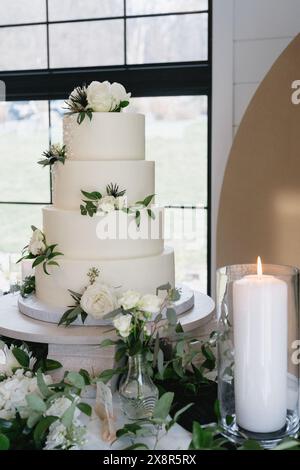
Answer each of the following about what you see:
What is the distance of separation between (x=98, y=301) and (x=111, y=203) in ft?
0.83

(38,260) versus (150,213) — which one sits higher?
(150,213)

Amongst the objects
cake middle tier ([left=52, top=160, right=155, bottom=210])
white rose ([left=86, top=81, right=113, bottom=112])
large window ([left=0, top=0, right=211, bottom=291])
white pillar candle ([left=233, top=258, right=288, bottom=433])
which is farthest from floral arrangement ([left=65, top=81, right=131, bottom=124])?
large window ([left=0, top=0, right=211, bottom=291])

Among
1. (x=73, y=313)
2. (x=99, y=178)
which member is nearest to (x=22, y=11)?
(x=99, y=178)

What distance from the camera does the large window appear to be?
2.71 m

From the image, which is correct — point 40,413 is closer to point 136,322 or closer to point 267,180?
point 136,322

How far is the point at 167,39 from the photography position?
2.72 metres

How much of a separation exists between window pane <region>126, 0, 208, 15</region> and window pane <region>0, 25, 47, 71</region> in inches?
18.1

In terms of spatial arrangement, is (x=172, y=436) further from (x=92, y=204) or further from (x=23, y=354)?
(x=92, y=204)

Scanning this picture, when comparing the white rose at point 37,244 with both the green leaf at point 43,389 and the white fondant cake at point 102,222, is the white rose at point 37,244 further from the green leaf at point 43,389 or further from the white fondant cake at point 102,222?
the green leaf at point 43,389

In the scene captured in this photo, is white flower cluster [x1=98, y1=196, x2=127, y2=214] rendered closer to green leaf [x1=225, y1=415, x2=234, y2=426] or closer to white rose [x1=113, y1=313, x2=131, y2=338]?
white rose [x1=113, y1=313, x2=131, y2=338]

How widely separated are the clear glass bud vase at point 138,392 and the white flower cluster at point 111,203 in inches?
16.3

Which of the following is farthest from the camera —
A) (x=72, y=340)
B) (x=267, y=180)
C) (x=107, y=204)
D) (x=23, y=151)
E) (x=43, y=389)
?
(x=23, y=151)

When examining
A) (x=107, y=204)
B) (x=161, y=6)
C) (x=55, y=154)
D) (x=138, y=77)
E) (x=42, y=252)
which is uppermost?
(x=161, y=6)

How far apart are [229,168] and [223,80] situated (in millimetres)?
422
